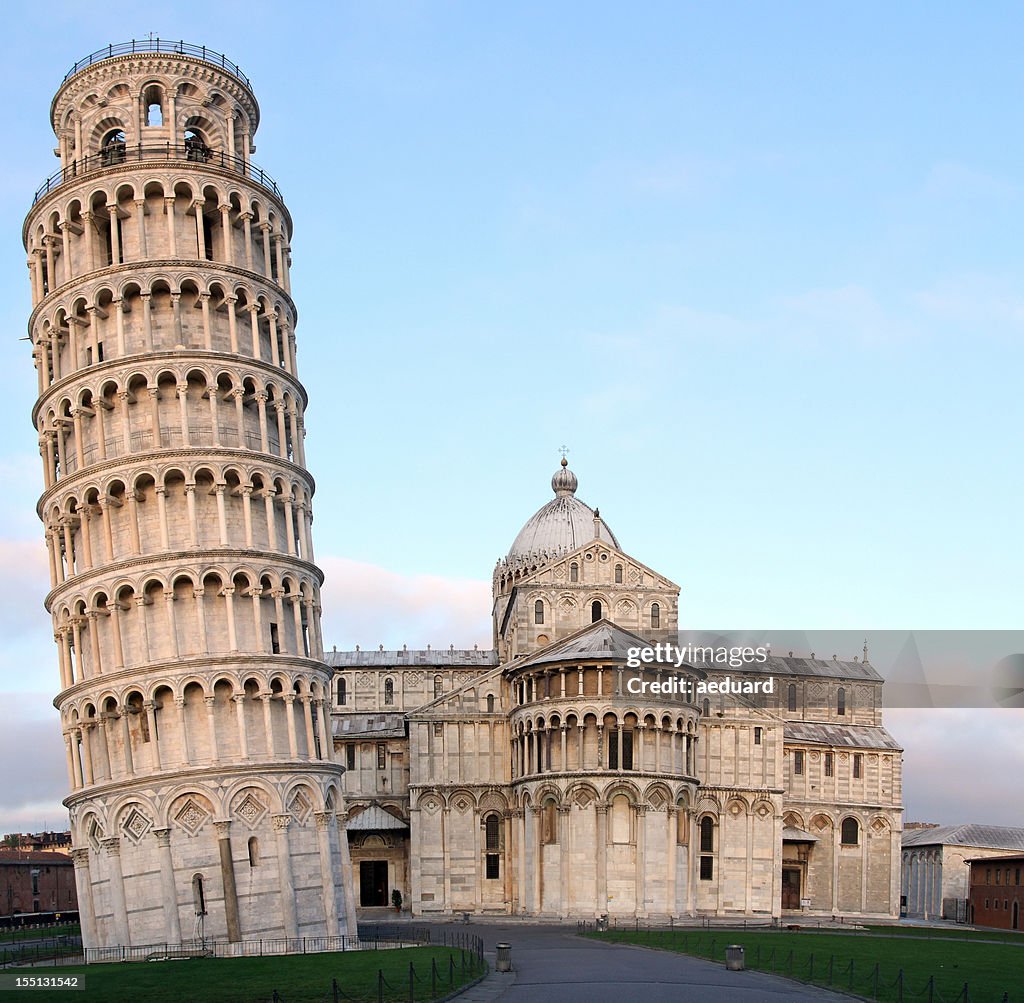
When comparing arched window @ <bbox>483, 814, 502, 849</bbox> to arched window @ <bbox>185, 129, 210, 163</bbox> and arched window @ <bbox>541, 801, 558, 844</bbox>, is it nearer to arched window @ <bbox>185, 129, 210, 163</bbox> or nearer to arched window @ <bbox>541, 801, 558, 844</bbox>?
arched window @ <bbox>541, 801, 558, 844</bbox>

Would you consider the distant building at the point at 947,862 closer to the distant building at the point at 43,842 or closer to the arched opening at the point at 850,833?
the arched opening at the point at 850,833

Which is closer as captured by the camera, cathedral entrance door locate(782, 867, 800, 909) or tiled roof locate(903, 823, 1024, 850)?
cathedral entrance door locate(782, 867, 800, 909)

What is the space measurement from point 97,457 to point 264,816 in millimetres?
16908

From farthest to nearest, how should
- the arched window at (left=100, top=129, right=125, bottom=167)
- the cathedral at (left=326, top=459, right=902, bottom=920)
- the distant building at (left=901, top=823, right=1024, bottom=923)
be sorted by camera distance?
the distant building at (left=901, top=823, right=1024, bottom=923)
the cathedral at (left=326, top=459, right=902, bottom=920)
the arched window at (left=100, top=129, right=125, bottom=167)

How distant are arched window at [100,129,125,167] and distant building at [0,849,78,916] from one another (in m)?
68.2

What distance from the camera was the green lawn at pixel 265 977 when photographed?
34.9m

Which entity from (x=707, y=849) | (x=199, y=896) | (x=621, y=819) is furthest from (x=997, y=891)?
(x=199, y=896)

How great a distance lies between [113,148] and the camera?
2405 inches

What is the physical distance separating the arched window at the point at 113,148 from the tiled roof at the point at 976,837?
3414 inches

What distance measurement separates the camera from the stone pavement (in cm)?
3531

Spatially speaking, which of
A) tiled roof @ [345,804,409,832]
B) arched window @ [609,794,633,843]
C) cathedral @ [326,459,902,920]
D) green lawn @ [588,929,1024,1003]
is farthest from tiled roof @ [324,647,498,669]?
green lawn @ [588,929,1024,1003]

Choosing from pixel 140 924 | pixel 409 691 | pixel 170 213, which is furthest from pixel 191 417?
pixel 409 691
